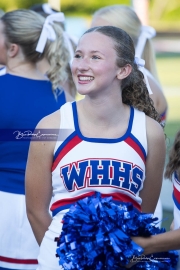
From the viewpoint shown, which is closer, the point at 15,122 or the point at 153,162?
the point at 153,162

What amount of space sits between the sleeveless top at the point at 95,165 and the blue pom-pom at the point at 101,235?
15 centimetres

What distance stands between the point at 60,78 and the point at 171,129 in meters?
7.62

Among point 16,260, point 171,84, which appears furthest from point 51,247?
point 171,84

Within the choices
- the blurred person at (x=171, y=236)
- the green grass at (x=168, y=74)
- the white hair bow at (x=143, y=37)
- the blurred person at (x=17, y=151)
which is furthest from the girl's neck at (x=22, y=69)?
the green grass at (x=168, y=74)

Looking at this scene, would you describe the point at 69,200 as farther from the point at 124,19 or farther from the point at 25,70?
the point at 124,19

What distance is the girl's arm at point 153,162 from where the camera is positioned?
229 centimetres

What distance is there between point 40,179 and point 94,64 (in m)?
0.48

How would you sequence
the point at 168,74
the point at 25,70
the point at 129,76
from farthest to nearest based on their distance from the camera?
the point at 168,74 → the point at 25,70 → the point at 129,76

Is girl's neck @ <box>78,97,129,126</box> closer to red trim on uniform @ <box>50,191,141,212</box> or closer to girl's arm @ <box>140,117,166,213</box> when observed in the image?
girl's arm @ <box>140,117,166,213</box>

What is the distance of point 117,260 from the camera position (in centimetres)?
194

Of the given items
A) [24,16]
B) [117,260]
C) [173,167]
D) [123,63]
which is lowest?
[117,260]

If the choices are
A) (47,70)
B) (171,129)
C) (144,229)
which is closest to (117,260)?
(144,229)

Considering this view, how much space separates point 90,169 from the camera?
2.15 meters

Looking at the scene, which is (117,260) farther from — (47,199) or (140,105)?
(140,105)
